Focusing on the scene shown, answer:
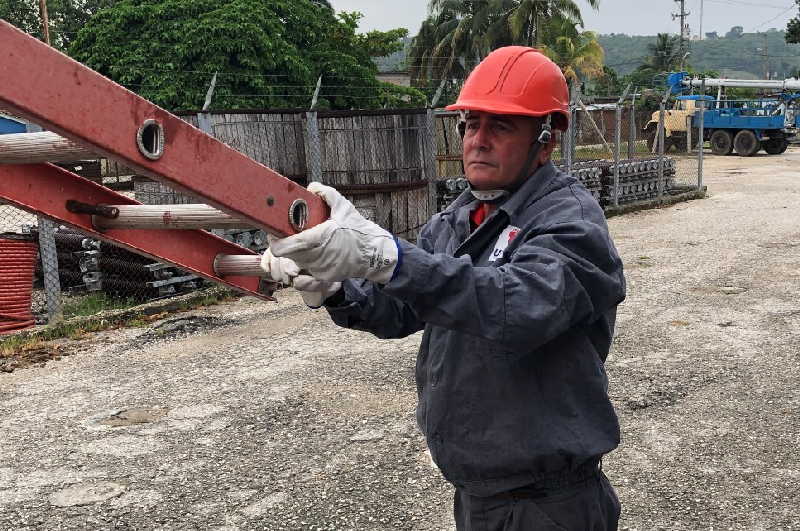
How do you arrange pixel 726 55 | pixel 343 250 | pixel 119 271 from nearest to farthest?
pixel 343 250 < pixel 119 271 < pixel 726 55

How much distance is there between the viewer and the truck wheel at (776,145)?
29.2 metres

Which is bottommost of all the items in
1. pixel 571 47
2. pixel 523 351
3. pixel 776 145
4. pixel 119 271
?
pixel 119 271

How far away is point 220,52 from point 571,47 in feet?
59.4

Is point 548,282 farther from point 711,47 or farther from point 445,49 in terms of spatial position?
point 711,47

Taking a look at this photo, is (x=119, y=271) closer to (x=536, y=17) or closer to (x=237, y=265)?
(x=237, y=265)

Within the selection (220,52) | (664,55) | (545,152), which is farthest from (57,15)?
(664,55)

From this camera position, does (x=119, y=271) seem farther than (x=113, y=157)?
Yes

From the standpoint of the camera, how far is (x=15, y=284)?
752 cm

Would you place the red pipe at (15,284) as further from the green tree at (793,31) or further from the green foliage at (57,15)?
the green tree at (793,31)

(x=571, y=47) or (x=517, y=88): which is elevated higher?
(x=571, y=47)

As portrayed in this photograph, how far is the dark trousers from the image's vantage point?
6.88 feet

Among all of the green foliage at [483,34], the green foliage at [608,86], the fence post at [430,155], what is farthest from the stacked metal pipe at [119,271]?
the green foliage at [608,86]

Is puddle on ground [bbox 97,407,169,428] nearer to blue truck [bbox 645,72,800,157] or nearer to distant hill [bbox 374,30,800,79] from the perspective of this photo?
blue truck [bbox 645,72,800,157]

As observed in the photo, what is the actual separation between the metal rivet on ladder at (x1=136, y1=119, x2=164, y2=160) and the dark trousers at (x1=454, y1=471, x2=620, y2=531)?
3.97 feet
